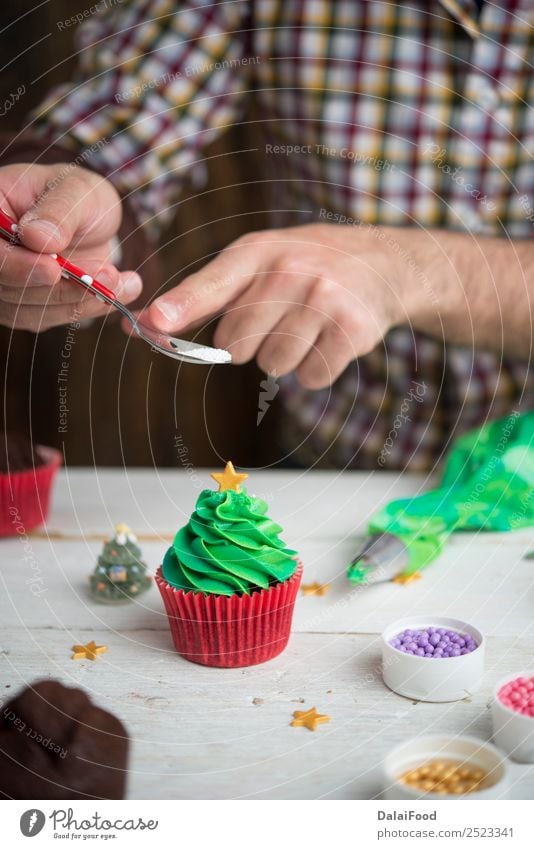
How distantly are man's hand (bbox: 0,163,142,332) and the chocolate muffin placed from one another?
0.25m

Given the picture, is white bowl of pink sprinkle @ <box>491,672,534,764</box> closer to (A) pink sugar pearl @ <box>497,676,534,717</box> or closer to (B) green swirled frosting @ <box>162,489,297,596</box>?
(A) pink sugar pearl @ <box>497,676,534,717</box>

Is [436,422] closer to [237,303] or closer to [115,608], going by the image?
[237,303]

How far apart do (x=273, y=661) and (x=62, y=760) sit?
0.44ft

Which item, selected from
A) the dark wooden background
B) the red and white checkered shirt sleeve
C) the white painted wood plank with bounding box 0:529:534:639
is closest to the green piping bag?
the white painted wood plank with bounding box 0:529:534:639

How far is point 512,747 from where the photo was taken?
42 cm

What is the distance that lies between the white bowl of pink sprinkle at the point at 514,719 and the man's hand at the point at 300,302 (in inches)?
11.1

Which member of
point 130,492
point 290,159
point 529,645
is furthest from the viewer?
point 290,159

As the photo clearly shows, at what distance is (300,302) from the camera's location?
0.64 m

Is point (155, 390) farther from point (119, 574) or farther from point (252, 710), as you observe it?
point (252, 710)

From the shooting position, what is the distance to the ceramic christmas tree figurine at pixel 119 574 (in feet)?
1.91

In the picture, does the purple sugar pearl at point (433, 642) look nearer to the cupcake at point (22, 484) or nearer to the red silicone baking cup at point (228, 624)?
the red silicone baking cup at point (228, 624)

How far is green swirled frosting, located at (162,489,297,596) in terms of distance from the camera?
506 millimetres

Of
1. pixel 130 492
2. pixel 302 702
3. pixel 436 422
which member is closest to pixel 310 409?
pixel 436 422

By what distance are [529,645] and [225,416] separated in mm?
874
